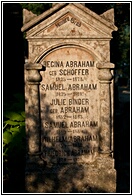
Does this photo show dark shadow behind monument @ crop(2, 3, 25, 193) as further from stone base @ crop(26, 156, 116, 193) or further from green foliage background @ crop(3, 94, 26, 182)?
stone base @ crop(26, 156, 116, 193)

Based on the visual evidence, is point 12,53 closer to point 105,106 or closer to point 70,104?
point 70,104

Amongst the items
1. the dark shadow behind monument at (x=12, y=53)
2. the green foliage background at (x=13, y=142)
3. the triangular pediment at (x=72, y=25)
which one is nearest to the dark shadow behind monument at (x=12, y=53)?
the dark shadow behind monument at (x=12, y=53)

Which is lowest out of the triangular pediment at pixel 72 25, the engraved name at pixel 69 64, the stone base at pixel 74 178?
the stone base at pixel 74 178

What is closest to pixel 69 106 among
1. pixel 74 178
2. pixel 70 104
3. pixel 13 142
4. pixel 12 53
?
pixel 70 104

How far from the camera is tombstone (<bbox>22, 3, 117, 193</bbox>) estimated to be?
5.39m

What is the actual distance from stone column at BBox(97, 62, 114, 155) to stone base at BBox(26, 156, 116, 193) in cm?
24

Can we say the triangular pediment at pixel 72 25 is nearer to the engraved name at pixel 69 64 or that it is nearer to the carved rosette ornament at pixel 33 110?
the engraved name at pixel 69 64

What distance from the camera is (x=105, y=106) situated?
5.51 metres

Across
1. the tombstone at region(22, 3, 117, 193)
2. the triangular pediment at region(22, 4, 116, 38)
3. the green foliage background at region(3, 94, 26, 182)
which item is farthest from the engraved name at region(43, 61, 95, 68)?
the green foliage background at region(3, 94, 26, 182)

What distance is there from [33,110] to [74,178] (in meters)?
1.33

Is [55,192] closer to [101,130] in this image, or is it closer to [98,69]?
[101,130]

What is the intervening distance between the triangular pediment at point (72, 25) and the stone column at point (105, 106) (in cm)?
56

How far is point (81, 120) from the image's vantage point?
5617 millimetres

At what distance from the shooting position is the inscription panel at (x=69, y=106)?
5.51 m
